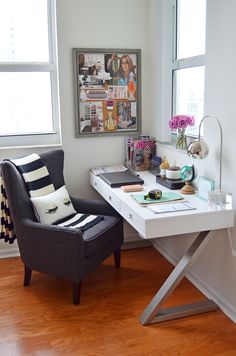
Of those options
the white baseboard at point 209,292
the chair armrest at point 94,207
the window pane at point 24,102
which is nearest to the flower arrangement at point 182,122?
the chair armrest at point 94,207

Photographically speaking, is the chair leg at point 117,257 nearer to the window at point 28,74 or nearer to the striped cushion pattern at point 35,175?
the striped cushion pattern at point 35,175

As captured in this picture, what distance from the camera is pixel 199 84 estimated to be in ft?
9.49

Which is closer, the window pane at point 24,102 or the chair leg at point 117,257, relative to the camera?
the chair leg at point 117,257

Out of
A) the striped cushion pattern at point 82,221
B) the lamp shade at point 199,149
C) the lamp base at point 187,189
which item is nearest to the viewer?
the lamp shade at point 199,149

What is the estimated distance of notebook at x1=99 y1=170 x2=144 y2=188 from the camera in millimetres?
2856

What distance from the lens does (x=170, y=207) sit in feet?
7.50

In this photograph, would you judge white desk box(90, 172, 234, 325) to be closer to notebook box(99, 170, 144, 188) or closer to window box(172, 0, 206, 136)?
notebook box(99, 170, 144, 188)

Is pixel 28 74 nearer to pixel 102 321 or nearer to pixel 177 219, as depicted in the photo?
pixel 177 219

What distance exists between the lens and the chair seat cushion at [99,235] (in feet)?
8.41

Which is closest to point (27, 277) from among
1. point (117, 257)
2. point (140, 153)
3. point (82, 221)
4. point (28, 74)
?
point (82, 221)

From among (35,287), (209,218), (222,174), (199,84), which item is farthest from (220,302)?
(199,84)

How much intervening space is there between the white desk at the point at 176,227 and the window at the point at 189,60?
0.85 metres

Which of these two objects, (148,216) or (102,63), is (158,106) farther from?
(148,216)

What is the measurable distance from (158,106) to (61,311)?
1.84 metres
